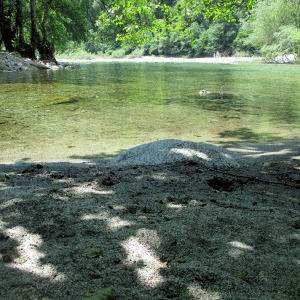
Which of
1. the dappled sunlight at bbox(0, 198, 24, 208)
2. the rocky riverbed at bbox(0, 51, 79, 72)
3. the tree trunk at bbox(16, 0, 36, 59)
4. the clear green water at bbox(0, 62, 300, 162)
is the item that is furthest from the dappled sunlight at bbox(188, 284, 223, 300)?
the tree trunk at bbox(16, 0, 36, 59)

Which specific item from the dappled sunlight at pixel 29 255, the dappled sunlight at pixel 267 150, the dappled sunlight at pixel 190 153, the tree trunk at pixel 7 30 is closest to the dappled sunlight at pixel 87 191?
the dappled sunlight at pixel 29 255

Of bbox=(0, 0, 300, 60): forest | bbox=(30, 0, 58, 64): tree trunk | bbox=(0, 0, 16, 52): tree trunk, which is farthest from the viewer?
bbox=(0, 0, 16, 52): tree trunk

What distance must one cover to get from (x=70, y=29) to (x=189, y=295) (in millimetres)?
38026

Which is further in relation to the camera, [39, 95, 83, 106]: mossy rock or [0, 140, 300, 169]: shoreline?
[39, 95, 83, 106]: mossy rock

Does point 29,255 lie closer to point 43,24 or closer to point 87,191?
point 87,191

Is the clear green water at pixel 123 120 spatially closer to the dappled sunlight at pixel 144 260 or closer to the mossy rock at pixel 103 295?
the dappled sunlight at pixel 144 260

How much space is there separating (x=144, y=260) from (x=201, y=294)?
0.48 m

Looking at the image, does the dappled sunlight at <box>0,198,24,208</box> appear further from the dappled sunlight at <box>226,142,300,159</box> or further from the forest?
the forest

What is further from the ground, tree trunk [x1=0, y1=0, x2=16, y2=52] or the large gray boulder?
tree trunk [x1=0, y1=0, x2=16, y2=52]

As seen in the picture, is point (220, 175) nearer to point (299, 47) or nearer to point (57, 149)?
point (57, 149)

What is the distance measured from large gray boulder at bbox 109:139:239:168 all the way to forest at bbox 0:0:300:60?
416 cm

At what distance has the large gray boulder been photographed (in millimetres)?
4715

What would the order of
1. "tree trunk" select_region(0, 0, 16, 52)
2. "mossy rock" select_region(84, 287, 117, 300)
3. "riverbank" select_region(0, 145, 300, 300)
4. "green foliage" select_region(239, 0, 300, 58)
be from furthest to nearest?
"green foliage" select_region(239, 0, 300, 58), "tree trunk" select_region(0, 0, 16, 52), "riverbank" select_region(0, 145, 300, 300), "mossy rock" select_region(84, 287, 117, 300)

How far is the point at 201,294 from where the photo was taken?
1711 mm
